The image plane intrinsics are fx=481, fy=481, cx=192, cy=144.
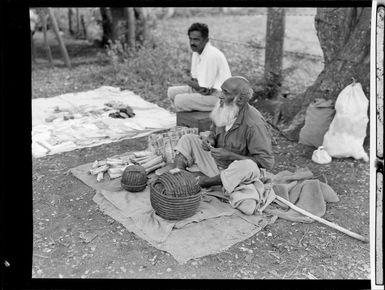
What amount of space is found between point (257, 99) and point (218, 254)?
399 centimetres

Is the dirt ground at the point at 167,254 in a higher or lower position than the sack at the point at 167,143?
lower

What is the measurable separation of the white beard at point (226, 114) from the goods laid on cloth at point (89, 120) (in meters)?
2.12

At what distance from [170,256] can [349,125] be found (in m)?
3.06

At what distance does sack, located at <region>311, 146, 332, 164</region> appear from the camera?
5.88 metres

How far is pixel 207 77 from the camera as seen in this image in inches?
251

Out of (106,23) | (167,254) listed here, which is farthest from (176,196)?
(106,23)

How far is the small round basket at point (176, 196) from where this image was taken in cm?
427

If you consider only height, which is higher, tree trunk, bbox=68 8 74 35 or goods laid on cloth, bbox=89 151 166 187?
tree trunk, bbox=68 8 74 35

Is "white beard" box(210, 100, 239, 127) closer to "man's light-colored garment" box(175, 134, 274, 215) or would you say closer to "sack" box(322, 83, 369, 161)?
"man's light-colored garment" box(175, 134, 274, 215)

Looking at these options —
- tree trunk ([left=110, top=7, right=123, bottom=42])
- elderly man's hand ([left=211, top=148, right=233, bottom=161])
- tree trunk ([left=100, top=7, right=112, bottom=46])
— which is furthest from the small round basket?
tree trunk ([left=100, top=7, right=112, bottom=46])

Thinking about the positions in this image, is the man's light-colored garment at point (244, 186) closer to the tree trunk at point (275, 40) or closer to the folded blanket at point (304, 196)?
the folded blanket at point (304, 196)

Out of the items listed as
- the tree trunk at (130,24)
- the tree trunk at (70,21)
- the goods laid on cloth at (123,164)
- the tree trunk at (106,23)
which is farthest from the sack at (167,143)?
the tree trunk at (70,21)

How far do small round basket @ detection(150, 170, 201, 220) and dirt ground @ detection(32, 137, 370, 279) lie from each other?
0.35 m

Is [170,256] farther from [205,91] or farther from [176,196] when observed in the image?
[205,91]
